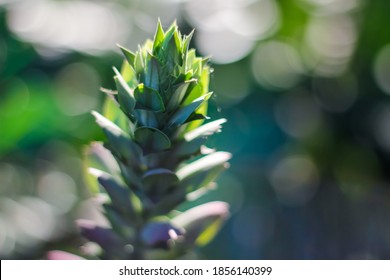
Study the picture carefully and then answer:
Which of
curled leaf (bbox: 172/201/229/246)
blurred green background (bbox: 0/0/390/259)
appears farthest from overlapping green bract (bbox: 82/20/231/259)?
blurred green background (bbox: 0/0/390/259)

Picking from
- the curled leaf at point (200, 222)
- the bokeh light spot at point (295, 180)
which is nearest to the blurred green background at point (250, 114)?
the bokeh light spot at point (295, 180)

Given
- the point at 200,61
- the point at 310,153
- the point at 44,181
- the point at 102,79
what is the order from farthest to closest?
1. the point at 310,153
2. the point at 102,79
3. the point at 44,181
4. the point at 200,61

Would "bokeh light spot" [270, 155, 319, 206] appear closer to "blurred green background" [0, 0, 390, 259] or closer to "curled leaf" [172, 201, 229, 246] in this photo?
"blurred green background" [0, 0, 390, 259]

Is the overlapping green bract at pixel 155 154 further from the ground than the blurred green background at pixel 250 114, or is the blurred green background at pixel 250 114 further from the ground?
the blurred green background at pixel 250 114

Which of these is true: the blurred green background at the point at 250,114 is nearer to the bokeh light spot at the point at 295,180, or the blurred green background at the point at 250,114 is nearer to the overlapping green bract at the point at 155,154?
the bokeh light spot at the point at 295,180

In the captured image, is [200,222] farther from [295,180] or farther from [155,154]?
[295,180]
